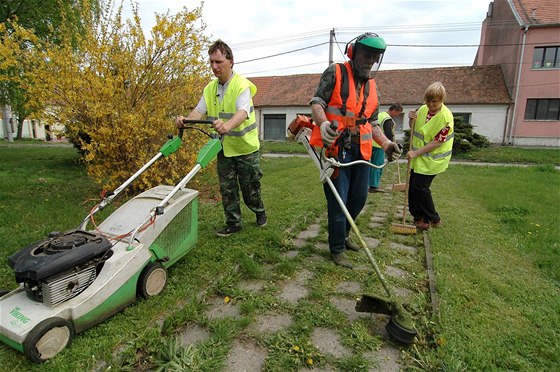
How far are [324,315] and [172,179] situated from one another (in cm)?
404

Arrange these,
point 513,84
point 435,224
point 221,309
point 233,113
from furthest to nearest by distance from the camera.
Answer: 1. point 513,84
2. point 435,224
3. point 233,113
4. point 221,309

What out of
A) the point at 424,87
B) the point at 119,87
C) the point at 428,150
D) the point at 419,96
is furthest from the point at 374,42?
the point at 424,87

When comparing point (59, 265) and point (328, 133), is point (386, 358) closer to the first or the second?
point (328, 133)

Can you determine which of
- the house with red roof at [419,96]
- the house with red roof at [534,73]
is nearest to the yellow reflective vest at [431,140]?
the house with red roof at [419,96]

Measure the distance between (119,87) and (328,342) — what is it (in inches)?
189

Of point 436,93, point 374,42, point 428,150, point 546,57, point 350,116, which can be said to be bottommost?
point 428,150

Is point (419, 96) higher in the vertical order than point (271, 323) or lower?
higher

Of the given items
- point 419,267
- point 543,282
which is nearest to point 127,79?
point 419,267

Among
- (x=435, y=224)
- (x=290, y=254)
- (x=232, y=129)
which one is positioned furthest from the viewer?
(x=435, y=224)

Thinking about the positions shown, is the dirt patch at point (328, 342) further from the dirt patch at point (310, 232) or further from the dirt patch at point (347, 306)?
the dirt patch at point (310, 232)

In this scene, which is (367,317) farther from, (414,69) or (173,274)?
(414,69)

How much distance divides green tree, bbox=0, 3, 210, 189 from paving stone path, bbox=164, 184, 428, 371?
117 inches

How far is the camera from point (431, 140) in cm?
460

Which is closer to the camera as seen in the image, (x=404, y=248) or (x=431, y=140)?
(x=404, y=248)
